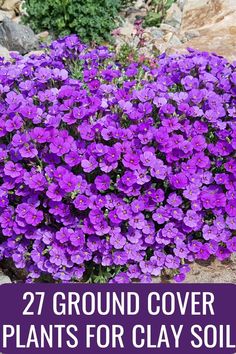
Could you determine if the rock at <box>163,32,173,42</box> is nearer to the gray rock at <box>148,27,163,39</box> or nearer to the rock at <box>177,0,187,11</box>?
the gray rock at <box>148,27,163,39</box>

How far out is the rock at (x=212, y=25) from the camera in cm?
619

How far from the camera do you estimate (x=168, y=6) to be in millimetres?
7539

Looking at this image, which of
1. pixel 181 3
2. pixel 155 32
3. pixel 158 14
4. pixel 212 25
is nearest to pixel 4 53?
pixel 155 32

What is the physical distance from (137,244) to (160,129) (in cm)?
66

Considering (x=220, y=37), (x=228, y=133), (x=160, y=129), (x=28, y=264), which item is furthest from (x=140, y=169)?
(x=220, y=37)

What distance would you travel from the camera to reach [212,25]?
6.91m

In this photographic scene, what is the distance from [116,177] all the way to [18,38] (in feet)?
11.9

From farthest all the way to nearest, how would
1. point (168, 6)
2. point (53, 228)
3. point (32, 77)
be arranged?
point (168, 6) → point (32, 77) → point (53, 228)

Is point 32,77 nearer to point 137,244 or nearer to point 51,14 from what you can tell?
point 137,244

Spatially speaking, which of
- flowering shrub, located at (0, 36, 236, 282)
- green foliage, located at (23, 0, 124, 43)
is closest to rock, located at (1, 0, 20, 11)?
green foliage, located at (23, 0, 124, 43)

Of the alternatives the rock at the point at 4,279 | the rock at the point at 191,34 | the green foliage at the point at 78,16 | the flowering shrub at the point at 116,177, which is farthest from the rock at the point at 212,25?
the rock at the point at 4,279

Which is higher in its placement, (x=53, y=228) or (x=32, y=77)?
(x=32, y=77)

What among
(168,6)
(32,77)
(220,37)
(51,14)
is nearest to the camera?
(32,77)

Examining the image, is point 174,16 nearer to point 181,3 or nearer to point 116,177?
point 181,3
